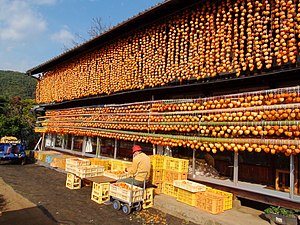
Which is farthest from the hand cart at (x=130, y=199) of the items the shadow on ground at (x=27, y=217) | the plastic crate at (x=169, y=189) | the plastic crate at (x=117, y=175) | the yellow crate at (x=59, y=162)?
the yellow crate at (x=59, y=162)

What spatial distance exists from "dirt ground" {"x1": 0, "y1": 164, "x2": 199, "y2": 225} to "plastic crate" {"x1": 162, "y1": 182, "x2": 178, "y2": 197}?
1060 mm

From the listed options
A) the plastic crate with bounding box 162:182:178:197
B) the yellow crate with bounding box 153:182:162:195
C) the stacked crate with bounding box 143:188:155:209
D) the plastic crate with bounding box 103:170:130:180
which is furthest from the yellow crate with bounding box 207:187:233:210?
the plastic crate with bounding box 103:170:130:180

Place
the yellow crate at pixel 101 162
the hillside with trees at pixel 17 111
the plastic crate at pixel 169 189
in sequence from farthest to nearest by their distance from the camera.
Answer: the hillside with trees at pixel 17 111
the yellow crate at pixel 101 162
the plastic crate at pixel 169 189

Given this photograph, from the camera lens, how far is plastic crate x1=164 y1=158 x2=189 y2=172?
905 centimetres

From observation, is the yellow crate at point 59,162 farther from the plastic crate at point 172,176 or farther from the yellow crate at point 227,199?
the yellow crate at point 227,199

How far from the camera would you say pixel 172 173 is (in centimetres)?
915

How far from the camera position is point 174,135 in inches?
372

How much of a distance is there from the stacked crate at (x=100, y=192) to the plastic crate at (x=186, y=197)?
254 centimetres

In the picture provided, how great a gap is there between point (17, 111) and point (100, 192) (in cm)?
2907

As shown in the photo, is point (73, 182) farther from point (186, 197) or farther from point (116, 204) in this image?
point (186, 197)

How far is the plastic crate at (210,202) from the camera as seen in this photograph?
23.7 ft

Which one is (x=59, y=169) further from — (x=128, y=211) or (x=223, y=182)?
(x=223, y=182)

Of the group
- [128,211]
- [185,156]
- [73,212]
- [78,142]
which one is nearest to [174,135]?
[185,156]

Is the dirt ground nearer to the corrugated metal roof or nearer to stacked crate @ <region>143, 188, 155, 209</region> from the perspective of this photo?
stacked crate @ <region>143, 188, 155, 209</region>
